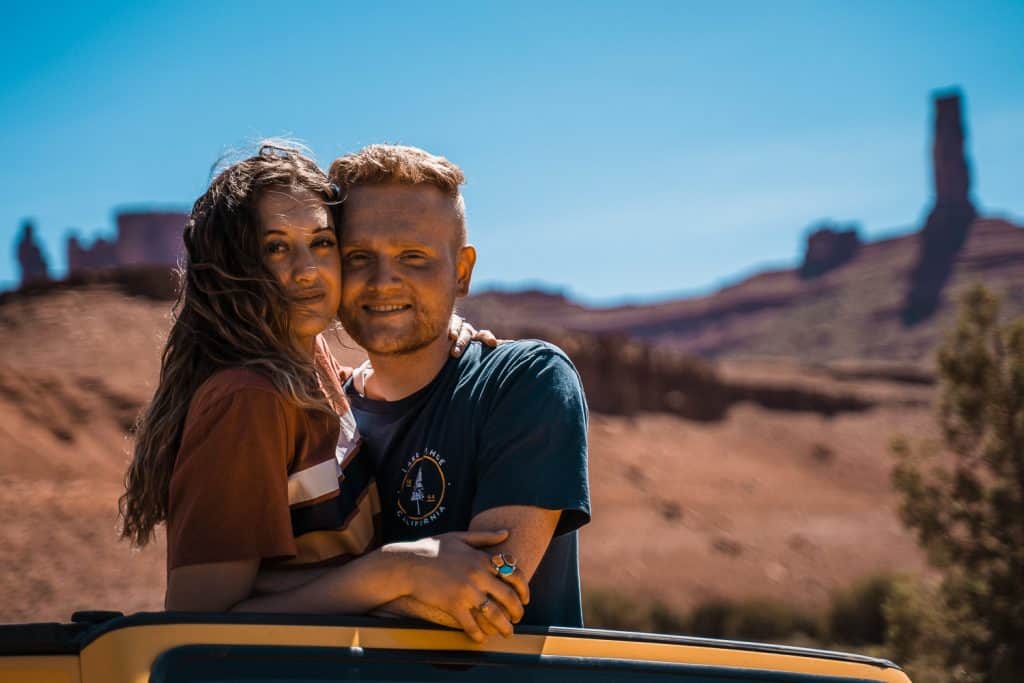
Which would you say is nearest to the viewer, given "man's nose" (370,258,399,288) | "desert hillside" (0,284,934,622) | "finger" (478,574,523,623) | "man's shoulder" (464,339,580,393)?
"finger" (478,574,523,623)

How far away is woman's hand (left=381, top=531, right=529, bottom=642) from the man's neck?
2.51ft

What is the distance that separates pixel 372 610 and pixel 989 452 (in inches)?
346

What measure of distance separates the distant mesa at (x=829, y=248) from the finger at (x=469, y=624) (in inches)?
4006

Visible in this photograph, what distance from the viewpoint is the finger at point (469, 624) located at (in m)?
1.98

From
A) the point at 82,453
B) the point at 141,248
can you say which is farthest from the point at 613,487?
the point at 141,248

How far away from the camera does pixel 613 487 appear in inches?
952

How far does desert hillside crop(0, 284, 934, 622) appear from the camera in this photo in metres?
12.4

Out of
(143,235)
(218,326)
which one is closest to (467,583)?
(218,326)

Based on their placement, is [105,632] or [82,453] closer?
[105,632]

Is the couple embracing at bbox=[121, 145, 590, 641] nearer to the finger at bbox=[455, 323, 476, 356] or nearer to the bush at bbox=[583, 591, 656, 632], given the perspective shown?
the finger at bbox=[455, 323, 476, 356]

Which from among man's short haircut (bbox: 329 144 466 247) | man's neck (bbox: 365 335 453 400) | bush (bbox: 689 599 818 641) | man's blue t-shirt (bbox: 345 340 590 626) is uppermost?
man's short haircut (bbox: 329 144 466 247)

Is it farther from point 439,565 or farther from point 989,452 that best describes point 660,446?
point 439,565

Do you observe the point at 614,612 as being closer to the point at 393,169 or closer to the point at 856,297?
the point at 393,169

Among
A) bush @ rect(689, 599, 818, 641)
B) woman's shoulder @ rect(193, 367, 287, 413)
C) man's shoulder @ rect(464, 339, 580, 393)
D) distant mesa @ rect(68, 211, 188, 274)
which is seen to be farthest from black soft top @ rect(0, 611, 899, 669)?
distant mesa @ rect(68, 211, 188, 274)
